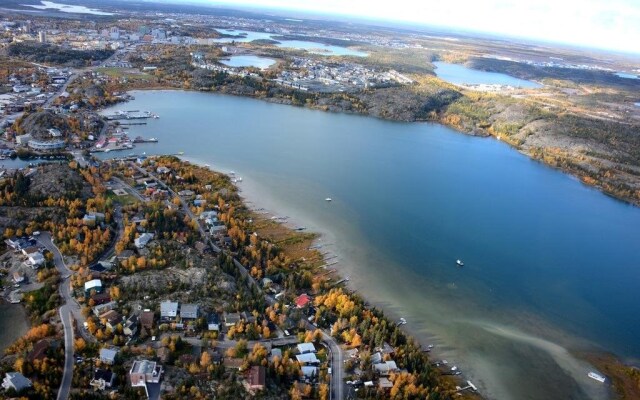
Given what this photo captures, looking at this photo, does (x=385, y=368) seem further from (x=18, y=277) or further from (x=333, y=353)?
(x=18, y=277)

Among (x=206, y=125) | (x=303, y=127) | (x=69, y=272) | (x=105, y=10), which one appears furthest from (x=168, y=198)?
(x=105, y=10)

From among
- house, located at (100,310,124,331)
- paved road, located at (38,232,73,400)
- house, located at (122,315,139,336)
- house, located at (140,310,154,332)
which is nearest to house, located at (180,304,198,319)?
house, located at (140,310,154,332)

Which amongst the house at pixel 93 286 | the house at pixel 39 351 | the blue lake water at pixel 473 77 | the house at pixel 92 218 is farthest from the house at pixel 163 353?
the blue lake water at pixel 473 77

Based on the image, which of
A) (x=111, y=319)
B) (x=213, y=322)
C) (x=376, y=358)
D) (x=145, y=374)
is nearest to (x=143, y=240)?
(x=111, y=319)

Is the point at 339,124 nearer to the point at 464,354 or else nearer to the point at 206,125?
the point at 206,125

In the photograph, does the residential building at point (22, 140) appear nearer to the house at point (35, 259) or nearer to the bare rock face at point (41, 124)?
the bare rock face at point (41, 124)

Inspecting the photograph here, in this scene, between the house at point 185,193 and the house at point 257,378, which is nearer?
the house at point 257,378
